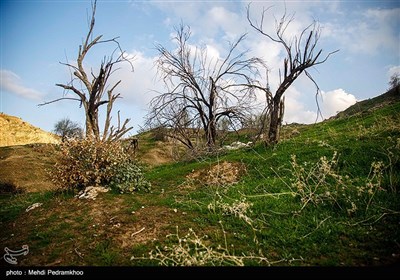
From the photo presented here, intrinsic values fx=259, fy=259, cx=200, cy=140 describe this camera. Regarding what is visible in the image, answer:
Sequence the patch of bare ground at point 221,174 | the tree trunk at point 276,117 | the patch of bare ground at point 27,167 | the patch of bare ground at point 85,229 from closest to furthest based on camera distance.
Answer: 1. the patch of bare ground at point 85,229
2. the patch of bare ground at point 221,174
3. the tree trunk at point 276,117
4. the patch of bare ground at point 27,167

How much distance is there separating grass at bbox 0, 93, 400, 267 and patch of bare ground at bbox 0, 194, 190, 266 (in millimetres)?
24

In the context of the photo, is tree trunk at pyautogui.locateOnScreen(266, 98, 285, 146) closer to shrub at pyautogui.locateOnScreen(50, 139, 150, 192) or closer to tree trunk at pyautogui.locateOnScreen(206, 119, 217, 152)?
tree trunk at pyautogui.locateOnScreen(206, 119, 217, 152)

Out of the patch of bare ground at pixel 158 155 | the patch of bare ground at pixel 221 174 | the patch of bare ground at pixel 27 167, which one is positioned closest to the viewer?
the patch of bare ground at pixel 221 174

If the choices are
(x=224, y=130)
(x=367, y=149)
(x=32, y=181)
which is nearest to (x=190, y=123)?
(x=224, y=130)

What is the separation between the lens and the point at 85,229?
600 cm

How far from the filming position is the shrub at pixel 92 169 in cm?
914

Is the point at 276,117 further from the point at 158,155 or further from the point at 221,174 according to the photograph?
the point at 158,155

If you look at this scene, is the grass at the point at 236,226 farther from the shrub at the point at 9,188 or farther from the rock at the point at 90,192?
the shrub at the point at 9,188

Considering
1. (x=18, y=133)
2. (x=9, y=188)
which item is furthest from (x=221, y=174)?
(x=18, y=133)

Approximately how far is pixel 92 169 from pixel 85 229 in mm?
3635

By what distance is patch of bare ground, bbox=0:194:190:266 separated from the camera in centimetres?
493

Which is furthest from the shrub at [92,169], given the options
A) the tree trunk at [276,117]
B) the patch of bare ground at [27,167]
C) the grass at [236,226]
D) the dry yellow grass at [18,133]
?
the dry yellow grass at [18,133]

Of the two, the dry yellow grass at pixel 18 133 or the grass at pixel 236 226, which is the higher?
the dry yellow grass at pixel 18 133

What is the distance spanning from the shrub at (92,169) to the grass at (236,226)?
834 millimetres
